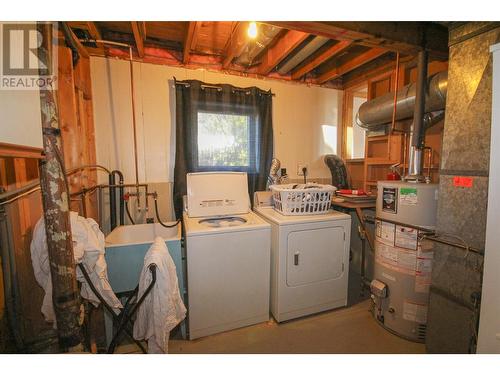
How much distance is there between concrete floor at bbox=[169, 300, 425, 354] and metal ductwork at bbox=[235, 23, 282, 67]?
244cm

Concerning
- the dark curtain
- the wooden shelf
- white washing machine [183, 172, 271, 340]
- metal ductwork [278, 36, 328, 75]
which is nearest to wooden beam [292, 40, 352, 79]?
metal ductwork [278, 36, 328, 75]

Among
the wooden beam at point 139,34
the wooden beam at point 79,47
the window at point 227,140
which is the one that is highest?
the wooden beam at point 139,34

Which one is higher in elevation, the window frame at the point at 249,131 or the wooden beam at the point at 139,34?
the wooden beam at the point at 139,34

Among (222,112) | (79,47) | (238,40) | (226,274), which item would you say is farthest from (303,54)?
(226,274)

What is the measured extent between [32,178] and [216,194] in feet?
4.09

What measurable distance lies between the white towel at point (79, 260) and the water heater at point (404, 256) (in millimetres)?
1869

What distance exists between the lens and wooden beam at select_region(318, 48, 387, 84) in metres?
2.19

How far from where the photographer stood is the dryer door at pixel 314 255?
174 cm

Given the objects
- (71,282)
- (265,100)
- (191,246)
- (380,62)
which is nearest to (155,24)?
(265,100)

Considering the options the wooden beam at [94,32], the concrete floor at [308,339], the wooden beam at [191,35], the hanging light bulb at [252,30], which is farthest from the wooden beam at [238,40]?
the concrete floor at [308,339]

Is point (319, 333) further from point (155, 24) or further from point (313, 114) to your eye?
point (155, 24)

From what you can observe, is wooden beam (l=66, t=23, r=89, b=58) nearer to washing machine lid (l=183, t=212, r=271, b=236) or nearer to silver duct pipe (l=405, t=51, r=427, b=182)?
washing machine lid (l=183, t=212, r=271, b=236)

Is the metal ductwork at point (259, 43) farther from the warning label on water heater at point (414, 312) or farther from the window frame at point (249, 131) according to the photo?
the warning label on water heater at point (414, 312)

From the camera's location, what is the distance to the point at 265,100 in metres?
2.60
